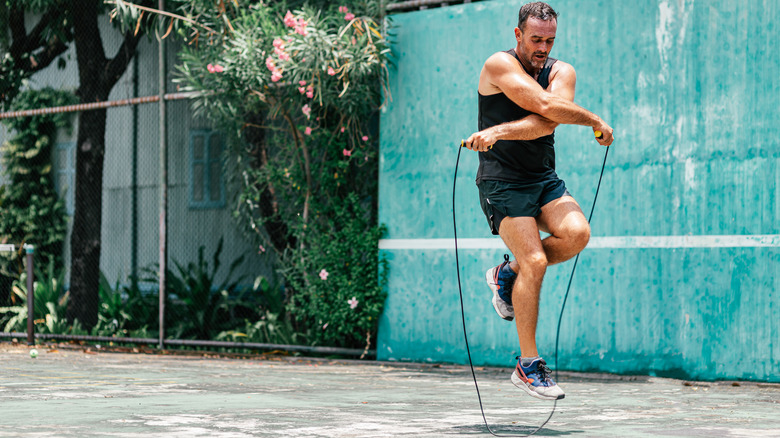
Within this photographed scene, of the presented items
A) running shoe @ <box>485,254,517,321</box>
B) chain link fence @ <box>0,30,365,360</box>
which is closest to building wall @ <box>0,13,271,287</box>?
chain link fence @ <box>0,30,365,360</box>

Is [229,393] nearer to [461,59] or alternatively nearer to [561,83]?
[561,83]

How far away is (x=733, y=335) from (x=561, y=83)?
3.36 meters

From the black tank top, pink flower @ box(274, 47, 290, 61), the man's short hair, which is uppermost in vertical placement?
pink flower @ box(274, 47, 290, 61)

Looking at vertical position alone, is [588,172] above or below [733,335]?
above

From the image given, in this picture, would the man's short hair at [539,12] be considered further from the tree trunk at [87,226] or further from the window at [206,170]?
the window at [206,170]

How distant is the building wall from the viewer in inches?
516

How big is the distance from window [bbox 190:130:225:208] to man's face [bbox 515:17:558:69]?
8.57m

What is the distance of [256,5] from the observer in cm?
959

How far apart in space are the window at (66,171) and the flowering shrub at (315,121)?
5749 mm

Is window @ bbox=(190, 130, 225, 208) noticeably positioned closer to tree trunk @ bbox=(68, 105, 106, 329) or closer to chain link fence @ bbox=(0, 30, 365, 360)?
chain link fence @ bbox=(0, 30, 365, 360)

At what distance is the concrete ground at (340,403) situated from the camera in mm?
4719

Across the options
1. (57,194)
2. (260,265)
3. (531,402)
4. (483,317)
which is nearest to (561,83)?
(531,402)

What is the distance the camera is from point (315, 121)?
963cm

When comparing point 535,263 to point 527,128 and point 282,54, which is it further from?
point 282,54
